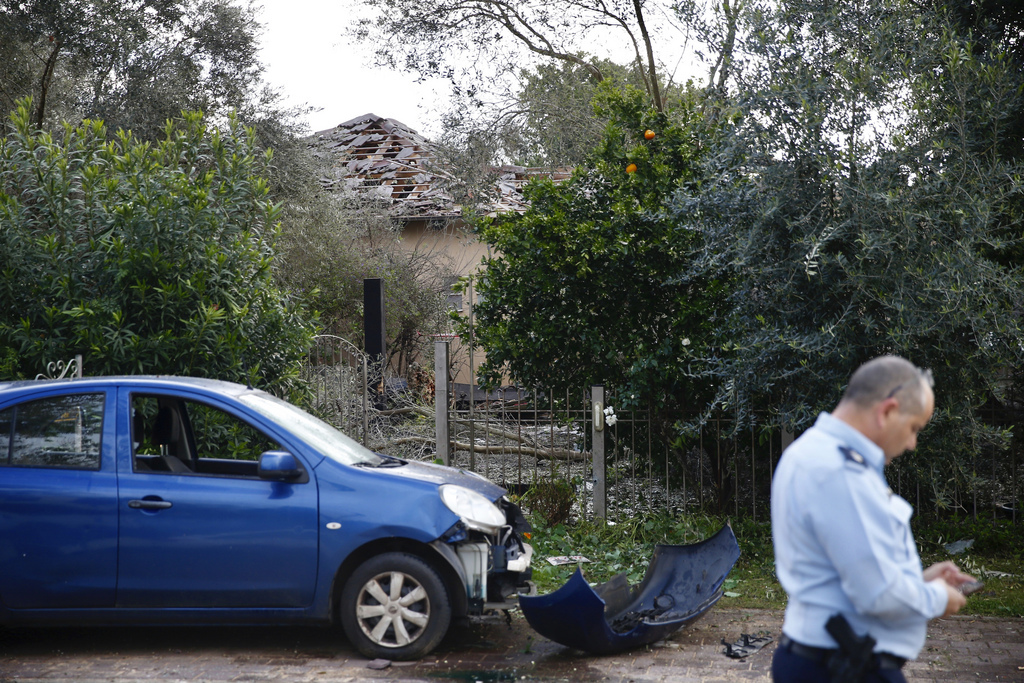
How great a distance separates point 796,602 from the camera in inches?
97.3

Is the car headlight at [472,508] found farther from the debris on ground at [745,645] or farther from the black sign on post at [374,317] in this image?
the black sign on post at [374,317]

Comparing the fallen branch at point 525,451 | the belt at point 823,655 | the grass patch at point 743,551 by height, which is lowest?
the grass patch at point 743,551

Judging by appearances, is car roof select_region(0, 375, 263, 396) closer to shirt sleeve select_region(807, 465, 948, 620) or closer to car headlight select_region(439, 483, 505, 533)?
car headlight select_region(439, 483, 505, 533)

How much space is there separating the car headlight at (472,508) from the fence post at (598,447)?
9.51 ft

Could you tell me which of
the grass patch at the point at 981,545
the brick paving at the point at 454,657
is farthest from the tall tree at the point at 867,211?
the brick paving at the point at 454,657

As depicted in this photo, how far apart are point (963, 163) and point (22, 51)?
13907 mm

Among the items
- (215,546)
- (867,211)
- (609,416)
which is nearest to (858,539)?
(215,546)

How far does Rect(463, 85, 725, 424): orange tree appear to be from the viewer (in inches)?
318

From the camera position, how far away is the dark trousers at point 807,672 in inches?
94.0

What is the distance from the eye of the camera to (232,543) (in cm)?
514

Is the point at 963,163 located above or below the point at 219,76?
below

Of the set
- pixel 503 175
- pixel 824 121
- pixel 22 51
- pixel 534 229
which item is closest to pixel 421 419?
pixel 534 229

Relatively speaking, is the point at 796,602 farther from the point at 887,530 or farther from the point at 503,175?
the point at 503,175

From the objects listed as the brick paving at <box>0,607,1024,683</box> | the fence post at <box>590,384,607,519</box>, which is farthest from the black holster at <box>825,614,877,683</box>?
the fence post at <box>590,384,607,519</box>
